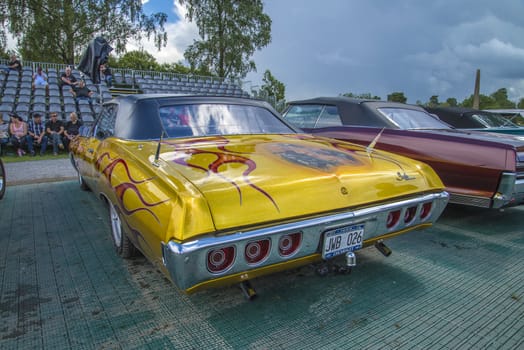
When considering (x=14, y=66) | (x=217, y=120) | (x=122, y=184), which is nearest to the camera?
(x=122, y=184)

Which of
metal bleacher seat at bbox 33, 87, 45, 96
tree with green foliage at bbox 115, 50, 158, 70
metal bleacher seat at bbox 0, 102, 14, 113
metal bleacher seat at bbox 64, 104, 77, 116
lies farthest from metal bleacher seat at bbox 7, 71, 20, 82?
tree with green foliage at bbox 115, 50, 158, 70

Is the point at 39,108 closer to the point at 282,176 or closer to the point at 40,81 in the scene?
the point at 40,81

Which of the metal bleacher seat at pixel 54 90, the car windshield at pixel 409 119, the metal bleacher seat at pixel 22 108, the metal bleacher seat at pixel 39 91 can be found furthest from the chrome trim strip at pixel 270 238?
the metal bleacher seat at pixel 54 90

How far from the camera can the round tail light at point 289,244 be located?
1.56 m

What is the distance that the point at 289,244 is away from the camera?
1.58 meters

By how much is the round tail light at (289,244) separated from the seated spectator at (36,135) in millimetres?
8880

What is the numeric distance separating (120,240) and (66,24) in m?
22.8

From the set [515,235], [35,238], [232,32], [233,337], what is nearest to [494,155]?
[515,235]

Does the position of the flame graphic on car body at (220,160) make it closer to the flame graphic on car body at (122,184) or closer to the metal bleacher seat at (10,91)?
the flame graphic on car body at (122,184)

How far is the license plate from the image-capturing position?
168cm

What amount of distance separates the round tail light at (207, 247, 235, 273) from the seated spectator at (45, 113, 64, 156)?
8.84 meters

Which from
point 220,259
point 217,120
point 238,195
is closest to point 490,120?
point 217,120

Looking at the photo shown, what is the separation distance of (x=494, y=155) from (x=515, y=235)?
35.3 inches

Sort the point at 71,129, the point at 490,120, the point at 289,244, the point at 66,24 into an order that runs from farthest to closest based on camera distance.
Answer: the point at 66,24
the point at 71,129
the point at 490,120
the point at 289,244
